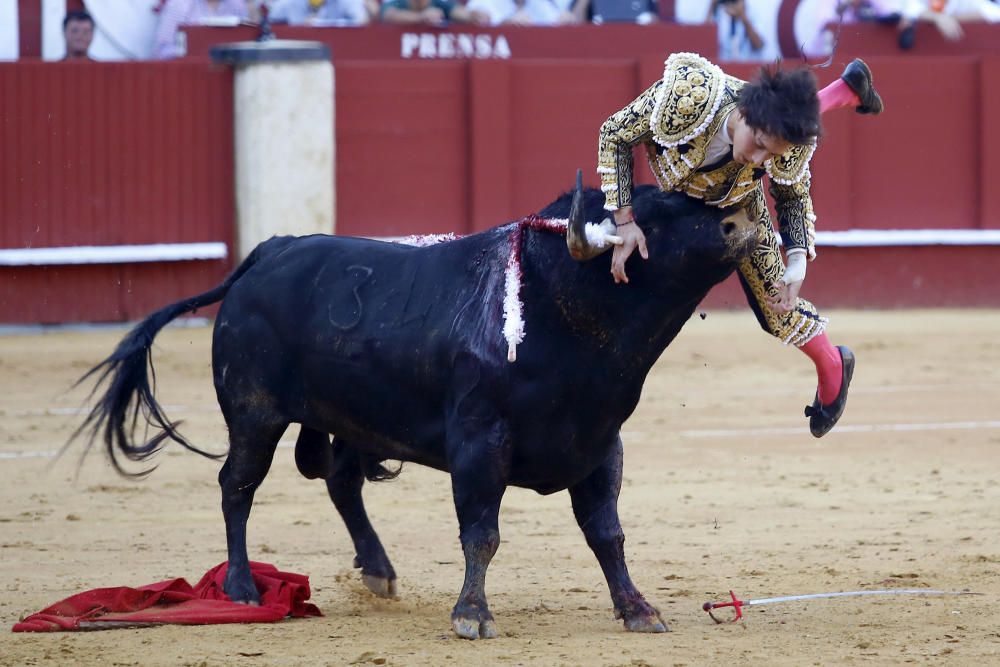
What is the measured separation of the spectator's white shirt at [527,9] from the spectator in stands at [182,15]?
5.41ft

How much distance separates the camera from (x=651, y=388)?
28.6 ft

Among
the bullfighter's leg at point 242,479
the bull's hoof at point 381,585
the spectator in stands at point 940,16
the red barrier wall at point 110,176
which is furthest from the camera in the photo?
the spectator in stands at point 940,16

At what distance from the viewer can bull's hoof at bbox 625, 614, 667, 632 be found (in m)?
4.06

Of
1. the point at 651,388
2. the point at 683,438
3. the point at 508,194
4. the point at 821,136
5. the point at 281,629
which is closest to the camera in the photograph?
the point at 821,136

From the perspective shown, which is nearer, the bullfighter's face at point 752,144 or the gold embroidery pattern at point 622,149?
the bullfighter's face at point 752,144

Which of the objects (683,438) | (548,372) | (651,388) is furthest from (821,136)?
(651,388)

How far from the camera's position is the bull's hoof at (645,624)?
4.06m

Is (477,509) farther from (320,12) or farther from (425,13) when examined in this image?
(320,12)

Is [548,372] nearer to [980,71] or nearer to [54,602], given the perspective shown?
[54,602]

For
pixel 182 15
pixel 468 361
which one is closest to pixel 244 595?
pixel 468 361

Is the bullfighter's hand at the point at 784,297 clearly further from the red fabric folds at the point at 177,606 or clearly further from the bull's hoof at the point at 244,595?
the bull's hoof at the point at 244,595

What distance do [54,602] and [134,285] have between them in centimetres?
670

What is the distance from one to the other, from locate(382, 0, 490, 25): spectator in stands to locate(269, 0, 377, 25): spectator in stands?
0.17 meters

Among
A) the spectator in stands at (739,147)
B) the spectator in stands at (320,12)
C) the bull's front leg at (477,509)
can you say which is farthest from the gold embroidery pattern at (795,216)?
the spectator in stands at (320,12)
